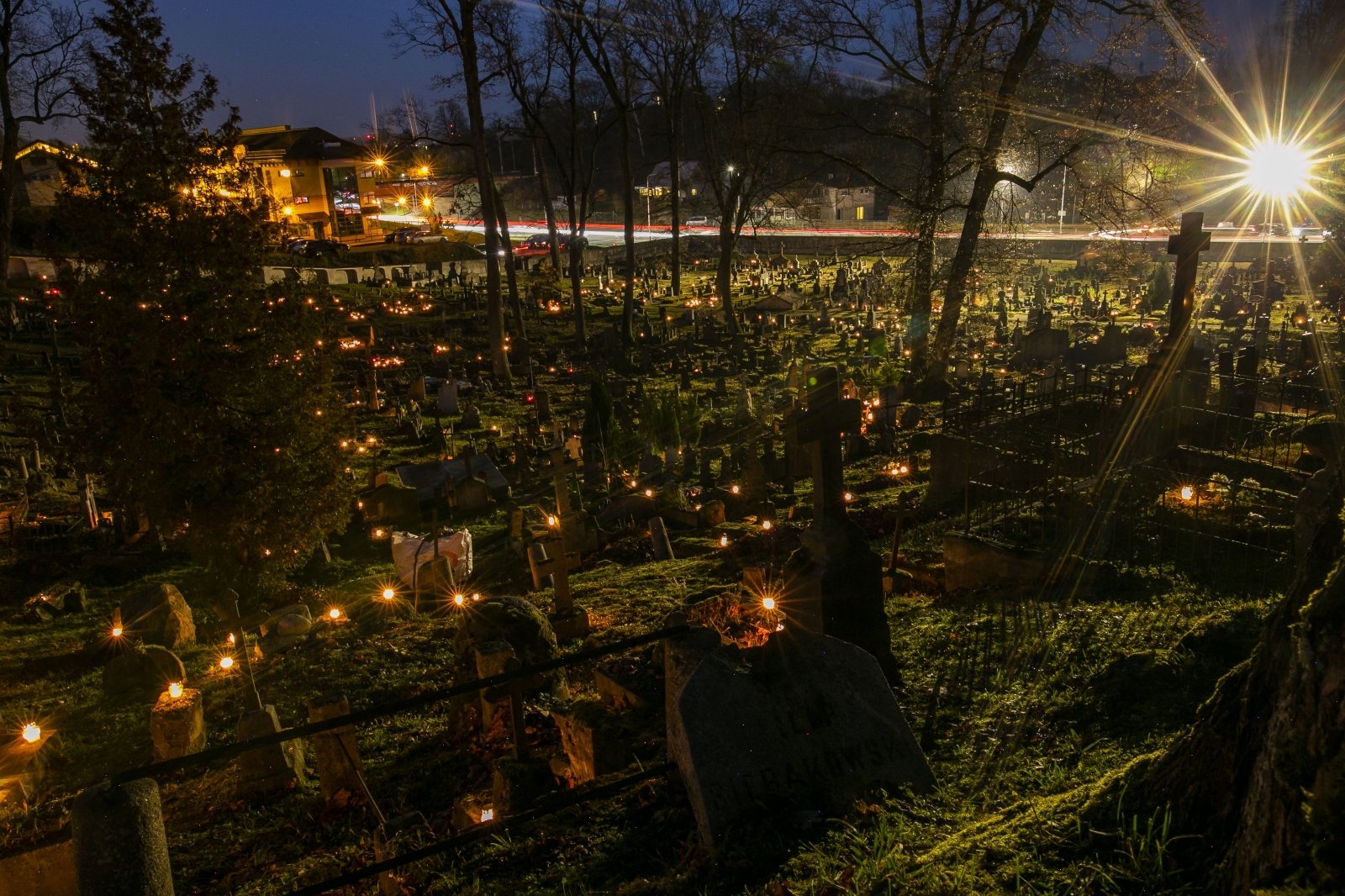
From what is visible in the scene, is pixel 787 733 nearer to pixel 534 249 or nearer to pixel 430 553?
pixel 430 553

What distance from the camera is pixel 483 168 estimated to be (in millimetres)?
22141

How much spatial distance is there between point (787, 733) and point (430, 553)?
313 inches

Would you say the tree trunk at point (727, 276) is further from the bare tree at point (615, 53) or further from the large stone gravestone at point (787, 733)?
the large stone gravestone at point (787, 733)

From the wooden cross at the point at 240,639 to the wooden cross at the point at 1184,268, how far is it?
485 inches

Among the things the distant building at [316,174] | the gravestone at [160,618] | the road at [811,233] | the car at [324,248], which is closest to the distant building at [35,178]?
the distant building at [316,174]

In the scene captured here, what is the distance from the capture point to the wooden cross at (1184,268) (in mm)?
11836

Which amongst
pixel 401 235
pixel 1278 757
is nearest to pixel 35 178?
pixel 401 235

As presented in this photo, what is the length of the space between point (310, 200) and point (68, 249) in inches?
1846

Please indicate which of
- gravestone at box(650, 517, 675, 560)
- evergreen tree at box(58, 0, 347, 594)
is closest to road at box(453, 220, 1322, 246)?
gravestone at box(650, 517, 675, 560)

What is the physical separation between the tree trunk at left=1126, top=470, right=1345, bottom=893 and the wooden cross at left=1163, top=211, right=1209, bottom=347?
34.5ft

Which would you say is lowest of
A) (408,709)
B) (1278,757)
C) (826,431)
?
(408,709)

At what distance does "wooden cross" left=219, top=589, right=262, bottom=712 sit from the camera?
6.30 m

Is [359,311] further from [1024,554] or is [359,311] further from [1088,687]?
[1088,687]

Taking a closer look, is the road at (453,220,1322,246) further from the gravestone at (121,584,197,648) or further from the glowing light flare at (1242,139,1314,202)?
the gravestone at (121,584,197,648)
